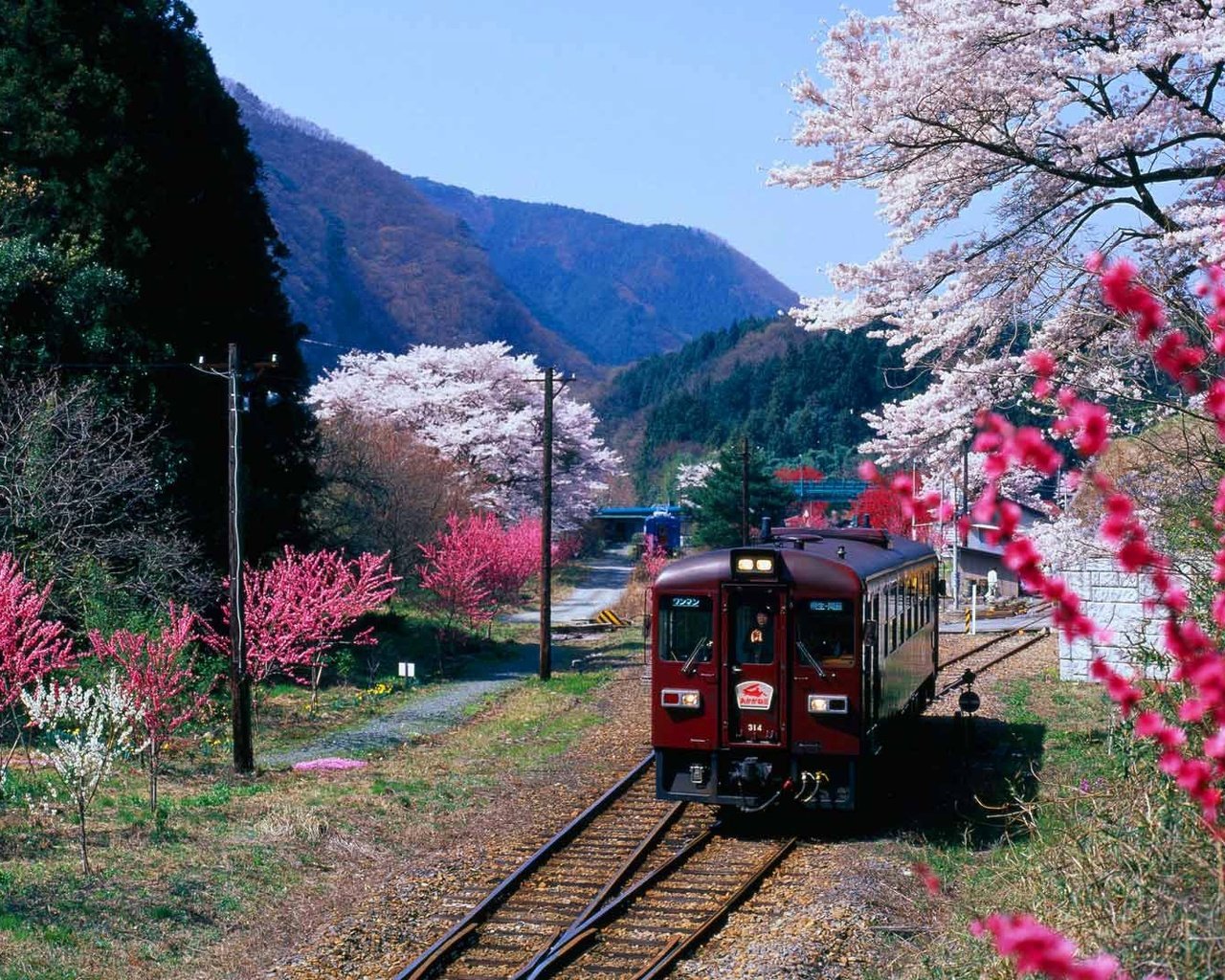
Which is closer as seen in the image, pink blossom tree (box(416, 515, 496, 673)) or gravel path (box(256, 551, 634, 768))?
gravel path (box(256, 551, 634, 768))

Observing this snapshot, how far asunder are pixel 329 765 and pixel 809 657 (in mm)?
7764

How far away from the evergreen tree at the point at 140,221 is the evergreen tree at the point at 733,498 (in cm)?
3253

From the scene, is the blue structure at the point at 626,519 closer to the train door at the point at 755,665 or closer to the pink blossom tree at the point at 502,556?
the pink blossom tree at the point at 502,556

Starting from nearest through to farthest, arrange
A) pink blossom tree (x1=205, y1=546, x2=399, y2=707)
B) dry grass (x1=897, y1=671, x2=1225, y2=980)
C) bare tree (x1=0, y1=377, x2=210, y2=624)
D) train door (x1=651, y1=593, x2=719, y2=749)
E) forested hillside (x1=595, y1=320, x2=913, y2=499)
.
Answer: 1. dry grass (x1=897, y1=671, x2=1225, y2=980)
2. train door (x1=651, y1=593, x2=719, y2=749)
3. pink blossom tree (x1=205, y1=546, x2=399, y2=707)
4. bare tree (x1=0, y1=377, x2=210, y2=624)
5. forested hillside (x1=595, y1=320, x2=913, y2=499)

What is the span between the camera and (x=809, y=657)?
1201cm

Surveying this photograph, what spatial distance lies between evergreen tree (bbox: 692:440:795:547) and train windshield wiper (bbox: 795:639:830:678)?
45.4 meters

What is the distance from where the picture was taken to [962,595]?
48.9 metres

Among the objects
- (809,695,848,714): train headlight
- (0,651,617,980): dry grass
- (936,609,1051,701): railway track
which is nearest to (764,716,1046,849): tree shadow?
(809,695,848,714): train headlight

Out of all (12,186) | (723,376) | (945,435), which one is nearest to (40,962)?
(945,435)

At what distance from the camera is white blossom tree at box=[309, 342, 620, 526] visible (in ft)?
168

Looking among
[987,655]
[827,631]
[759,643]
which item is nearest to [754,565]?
[759,643]

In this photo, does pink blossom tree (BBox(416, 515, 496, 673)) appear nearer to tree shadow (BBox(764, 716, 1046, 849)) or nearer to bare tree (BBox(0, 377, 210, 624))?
bare tree (BBox(0, 377, 210, 624))

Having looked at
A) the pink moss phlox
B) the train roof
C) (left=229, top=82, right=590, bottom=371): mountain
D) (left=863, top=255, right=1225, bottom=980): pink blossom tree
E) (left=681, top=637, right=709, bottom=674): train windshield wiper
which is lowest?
the pink moss phlox

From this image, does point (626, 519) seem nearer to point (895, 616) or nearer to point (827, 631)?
point (895, 616)
